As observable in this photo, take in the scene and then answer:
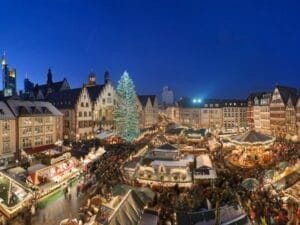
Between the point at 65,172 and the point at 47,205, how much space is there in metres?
6.25

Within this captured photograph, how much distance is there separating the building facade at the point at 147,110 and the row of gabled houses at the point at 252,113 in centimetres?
1661

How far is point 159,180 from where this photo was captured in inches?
1066

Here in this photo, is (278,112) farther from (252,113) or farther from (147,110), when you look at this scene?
(147,110)

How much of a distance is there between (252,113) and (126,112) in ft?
161

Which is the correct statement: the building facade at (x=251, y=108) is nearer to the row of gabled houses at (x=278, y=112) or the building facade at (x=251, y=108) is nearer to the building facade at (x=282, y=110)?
the row of gabled houses at (x=278, y=112)

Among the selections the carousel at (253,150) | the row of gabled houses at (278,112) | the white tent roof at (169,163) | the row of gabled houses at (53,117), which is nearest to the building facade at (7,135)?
the row of gabled houses at (53,117)

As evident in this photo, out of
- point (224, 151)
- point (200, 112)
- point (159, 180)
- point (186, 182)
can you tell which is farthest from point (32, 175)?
point (200, 112)

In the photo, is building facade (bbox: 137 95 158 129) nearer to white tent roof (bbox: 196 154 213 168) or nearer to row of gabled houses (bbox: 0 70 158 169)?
row of gabled houses (bbox: 0 70 158 169)

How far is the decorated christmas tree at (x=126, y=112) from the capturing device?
177 feet

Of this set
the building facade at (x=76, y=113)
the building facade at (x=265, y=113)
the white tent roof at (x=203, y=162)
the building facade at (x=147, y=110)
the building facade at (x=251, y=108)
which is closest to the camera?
the white tent roof at (x=203, y=162)

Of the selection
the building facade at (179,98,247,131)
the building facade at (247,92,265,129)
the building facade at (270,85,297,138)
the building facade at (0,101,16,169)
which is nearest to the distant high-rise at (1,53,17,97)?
the building facade at (179,98,247,131)

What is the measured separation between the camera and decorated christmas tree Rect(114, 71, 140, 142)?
54.0 m

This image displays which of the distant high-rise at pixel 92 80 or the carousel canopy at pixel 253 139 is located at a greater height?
the distant high-rise at pixel 92 80

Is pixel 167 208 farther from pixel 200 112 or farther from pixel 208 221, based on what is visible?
pixel 200 112
